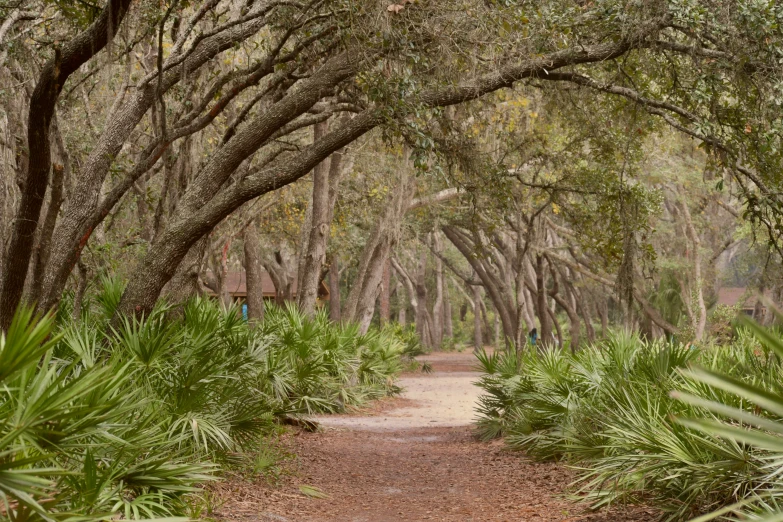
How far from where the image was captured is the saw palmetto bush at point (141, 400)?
3727mm

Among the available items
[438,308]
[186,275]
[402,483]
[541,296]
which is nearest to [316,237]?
[186,275]

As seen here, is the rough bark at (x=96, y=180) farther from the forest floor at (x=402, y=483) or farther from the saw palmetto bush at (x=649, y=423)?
the saw palmetto bush at (x=649, y=423)

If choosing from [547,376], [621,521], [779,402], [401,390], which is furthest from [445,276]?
[779,402]

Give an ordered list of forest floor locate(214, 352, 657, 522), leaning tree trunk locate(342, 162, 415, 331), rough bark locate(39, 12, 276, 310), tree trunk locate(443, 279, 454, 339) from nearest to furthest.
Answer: forest floor locate(214, 352, 657, 522), rough bark locate(39, 12, 276, 310), leaning tree trunk locate(342, 162, 415, 331), tree trunk locate(443, 279, 454, 339)

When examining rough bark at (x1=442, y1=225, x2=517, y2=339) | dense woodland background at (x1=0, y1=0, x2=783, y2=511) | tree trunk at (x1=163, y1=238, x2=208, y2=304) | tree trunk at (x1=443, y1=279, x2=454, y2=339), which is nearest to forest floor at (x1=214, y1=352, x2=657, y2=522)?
dense woodland background at (x1=0, y1=0, x2=783, y2=511)

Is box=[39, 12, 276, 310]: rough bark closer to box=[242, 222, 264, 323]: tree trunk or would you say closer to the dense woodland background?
the dense woodland background

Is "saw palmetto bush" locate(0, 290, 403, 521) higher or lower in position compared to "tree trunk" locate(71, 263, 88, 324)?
lower

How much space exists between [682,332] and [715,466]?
21.5 metres

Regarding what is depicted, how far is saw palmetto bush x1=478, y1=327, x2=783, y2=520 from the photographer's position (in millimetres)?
5402

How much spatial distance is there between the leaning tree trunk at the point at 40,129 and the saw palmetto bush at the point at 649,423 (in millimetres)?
5533

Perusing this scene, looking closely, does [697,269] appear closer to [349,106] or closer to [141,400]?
[349,106]

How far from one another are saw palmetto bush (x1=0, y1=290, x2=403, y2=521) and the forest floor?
20.9 inches

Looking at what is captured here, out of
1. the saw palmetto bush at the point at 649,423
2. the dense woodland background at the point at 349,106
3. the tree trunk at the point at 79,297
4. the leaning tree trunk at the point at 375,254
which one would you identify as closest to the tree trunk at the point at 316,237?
the dense woodland background at the point at 349,106

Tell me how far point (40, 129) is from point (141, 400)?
372cm
